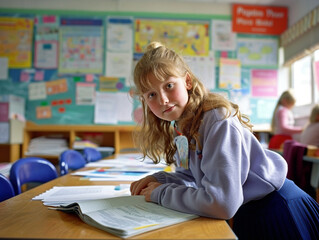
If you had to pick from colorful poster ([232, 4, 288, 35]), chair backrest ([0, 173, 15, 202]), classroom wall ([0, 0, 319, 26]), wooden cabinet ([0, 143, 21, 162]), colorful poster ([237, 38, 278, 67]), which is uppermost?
classroom wall ([0, 0, 319, 26])

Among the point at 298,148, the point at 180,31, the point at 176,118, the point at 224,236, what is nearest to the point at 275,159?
the point at 176,118

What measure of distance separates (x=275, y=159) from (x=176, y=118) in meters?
0.31

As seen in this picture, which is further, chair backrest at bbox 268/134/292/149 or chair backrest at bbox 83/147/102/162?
chair backrest at bbox 268/134/292/149

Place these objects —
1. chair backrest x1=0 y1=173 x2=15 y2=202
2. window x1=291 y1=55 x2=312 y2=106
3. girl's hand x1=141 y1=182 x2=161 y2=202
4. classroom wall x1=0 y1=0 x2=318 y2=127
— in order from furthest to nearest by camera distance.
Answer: classroom wall x1=0 y1=0 x2=318 y2=127, window x1=291 y1=55 x2=312 y2=106, chair backrest x1=0 y1=173 x2=15 y2=202, girl's hand x1=141 y1=182 x2=161 y2=202

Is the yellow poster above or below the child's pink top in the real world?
above

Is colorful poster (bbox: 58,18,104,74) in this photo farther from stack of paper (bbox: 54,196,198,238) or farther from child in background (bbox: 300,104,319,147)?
stack of paper (bbox: 54,196,198,238)

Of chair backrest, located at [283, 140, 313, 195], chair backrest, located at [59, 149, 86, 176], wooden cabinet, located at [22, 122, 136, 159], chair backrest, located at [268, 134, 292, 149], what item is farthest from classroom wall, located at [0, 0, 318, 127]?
chair backrest, located at [59, 149, 86, 176]

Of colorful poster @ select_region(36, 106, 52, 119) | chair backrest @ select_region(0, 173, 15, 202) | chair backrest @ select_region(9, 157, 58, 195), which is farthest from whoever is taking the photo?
colorful poster @ select_region(36, 106, 52, 119)

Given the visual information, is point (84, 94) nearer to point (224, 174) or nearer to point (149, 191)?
point (149, 191)

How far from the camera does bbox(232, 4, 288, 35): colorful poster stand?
3955 millimetres

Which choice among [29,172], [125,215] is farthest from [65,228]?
[29,172]

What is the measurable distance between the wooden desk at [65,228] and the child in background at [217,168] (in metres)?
0.06

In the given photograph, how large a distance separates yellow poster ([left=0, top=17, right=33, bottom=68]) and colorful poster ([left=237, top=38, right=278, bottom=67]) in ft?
9.00

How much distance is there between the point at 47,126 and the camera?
12.4 ft
